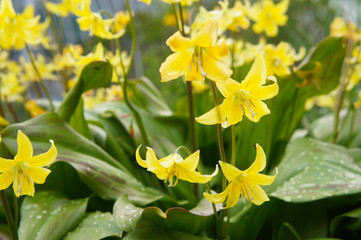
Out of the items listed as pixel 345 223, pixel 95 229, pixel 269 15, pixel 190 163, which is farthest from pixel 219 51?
pixel 269 15

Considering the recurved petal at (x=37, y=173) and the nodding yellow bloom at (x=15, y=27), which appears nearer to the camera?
the recurved petal at (x=37, y=173)

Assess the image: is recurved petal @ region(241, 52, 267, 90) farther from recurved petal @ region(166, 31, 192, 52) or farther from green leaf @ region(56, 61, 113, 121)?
green leaf @ region(56, 61, 113, 121)

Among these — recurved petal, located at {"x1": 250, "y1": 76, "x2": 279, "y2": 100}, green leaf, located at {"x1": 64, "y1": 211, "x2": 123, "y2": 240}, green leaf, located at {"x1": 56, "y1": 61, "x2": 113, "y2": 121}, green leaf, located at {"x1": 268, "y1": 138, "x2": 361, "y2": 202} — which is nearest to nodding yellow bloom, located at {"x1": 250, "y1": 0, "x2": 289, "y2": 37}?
green leaf, located at {"x1": 268, "y1": 138, "x2": 361, "y2": 202}

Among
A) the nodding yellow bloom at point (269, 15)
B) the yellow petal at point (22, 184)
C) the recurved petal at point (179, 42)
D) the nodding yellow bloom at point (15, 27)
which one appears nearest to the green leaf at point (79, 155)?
the yellow petal at point (22, 184)

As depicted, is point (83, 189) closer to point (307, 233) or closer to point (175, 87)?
point (307, 233)

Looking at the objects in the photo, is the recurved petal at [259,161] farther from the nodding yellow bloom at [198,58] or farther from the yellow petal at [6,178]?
the yellow petal at [6,178]

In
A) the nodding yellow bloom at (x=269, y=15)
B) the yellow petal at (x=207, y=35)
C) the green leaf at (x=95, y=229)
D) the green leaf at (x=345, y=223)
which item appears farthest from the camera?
the nodding yellow bloom at (x=269, y=15)
